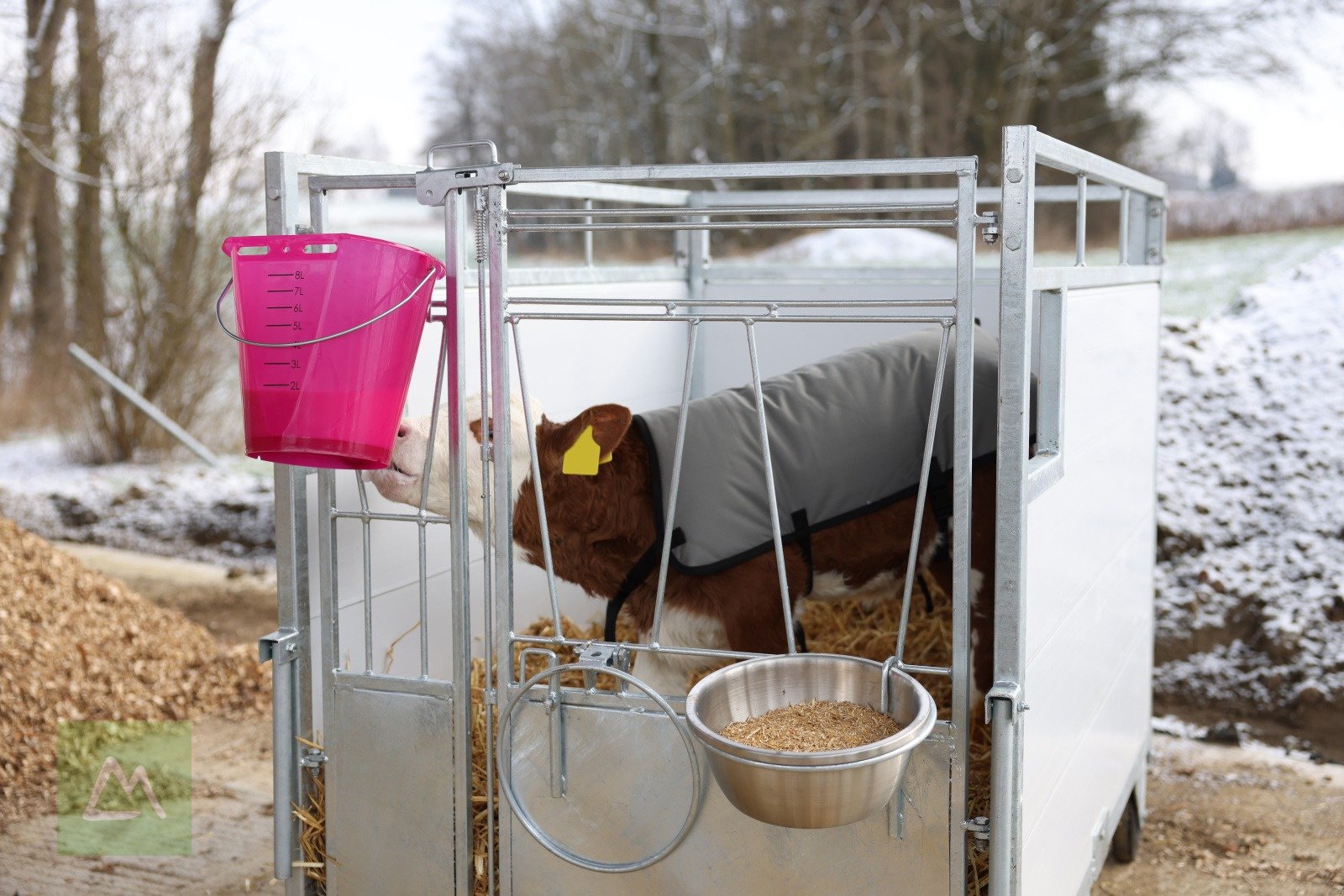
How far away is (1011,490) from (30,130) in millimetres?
7529

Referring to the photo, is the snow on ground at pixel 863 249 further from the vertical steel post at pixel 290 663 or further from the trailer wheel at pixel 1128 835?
the vertical steel post at pixel 290 663

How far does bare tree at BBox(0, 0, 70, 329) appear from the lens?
25.4 ft

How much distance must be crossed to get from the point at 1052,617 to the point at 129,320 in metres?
8.12

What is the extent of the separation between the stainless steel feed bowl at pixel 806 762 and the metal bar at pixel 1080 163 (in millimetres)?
919

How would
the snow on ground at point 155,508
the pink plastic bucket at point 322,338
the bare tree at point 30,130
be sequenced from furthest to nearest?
1. the snow on ground at point 155,508
2. the bare tree at point 30,130
3. the pink plastic bucket at point 322,338

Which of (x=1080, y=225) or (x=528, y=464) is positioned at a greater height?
(x=1080, y=225)

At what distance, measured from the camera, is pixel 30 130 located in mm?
7895

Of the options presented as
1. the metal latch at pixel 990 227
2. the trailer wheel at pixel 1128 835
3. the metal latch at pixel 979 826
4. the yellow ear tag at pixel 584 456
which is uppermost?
the metal latch at pixel 990 227

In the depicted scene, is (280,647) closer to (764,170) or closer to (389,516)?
(389,516)

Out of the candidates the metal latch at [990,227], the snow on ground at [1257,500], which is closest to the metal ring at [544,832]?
the metal latch at [990,227]

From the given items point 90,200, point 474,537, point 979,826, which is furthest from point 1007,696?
point 90,200

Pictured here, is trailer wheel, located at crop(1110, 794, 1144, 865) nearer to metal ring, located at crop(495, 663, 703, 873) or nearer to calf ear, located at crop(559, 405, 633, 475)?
metal ring, located at crop(495, 663, 703, 873)

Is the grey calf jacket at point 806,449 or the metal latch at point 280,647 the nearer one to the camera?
the metal latch at point 280,647

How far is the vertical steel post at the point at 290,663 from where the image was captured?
2.69m
